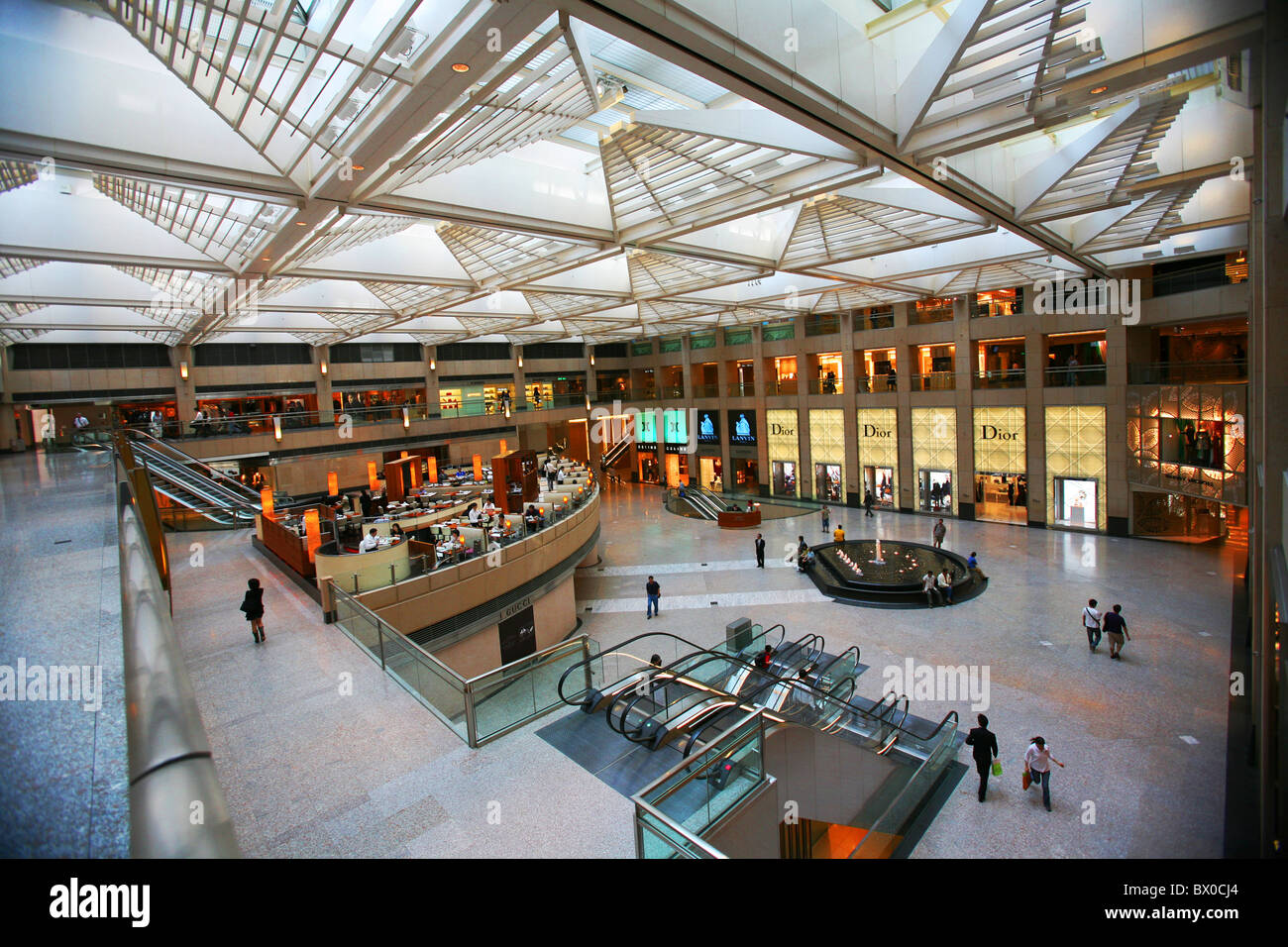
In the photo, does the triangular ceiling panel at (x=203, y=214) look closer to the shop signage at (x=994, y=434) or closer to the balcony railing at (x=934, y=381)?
the balcony railing at (x=934, y=381)

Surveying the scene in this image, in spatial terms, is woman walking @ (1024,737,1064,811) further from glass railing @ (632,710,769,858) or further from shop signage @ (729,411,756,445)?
shop signage @ (729,411,756,445)

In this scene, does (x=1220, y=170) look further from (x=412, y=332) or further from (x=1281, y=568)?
(x=412, y=332)

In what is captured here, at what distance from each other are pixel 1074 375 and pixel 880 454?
8.32 metres

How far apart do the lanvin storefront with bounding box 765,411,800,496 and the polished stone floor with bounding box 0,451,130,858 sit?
30789 mm

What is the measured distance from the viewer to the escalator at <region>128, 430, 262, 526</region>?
16625 millimetres

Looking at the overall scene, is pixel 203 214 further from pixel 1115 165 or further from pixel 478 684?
pixel 1115 165

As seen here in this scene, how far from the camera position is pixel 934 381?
26.6 metres

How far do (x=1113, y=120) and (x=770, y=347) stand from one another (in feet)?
82.0

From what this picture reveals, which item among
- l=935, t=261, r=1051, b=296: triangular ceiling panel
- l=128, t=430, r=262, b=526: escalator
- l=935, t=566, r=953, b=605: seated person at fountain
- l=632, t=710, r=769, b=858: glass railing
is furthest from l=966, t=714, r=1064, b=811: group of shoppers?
l=935, t=261, r=1051, b=296: triangular ceiling panel

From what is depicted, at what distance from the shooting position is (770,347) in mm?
33750

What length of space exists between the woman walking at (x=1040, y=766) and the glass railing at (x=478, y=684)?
598 centimetres
